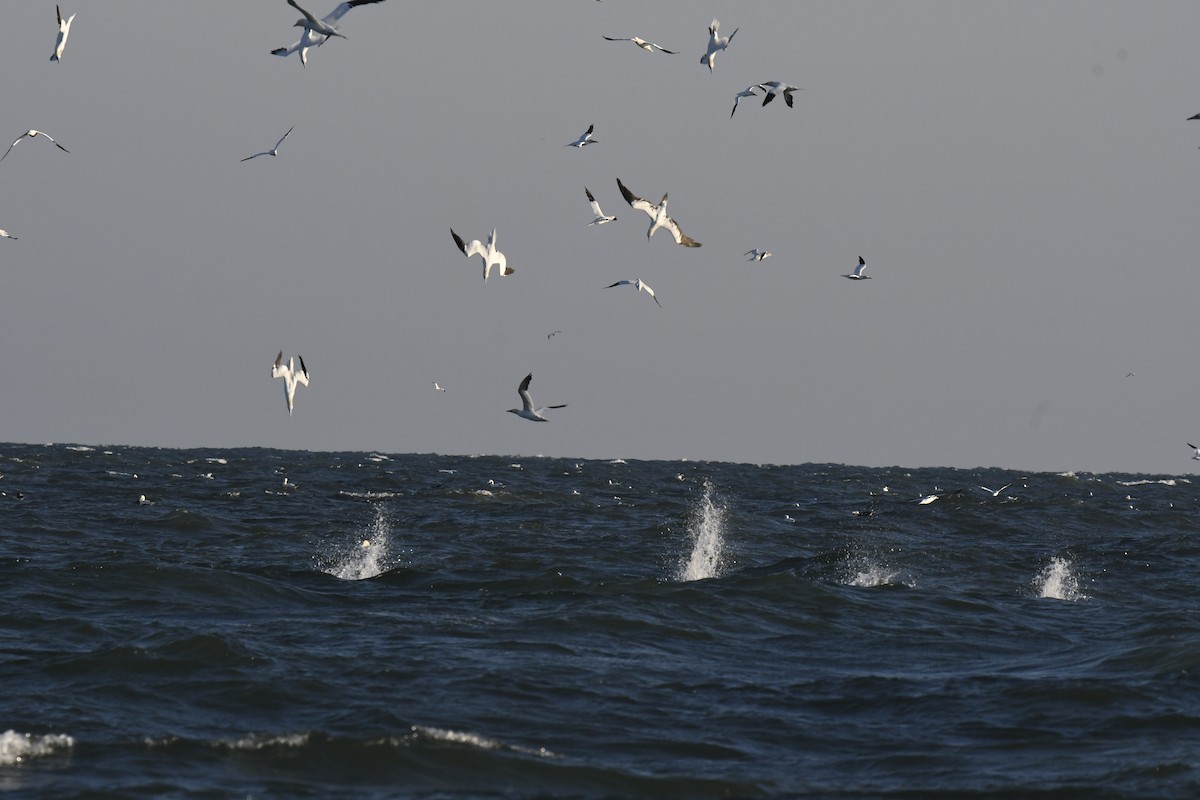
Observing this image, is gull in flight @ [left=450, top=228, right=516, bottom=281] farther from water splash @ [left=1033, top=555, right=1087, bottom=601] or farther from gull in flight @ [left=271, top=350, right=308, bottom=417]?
water splash @ [left=1033, top=555, right=1087, bottom=601]

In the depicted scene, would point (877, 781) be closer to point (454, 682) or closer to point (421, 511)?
point (454, 682)

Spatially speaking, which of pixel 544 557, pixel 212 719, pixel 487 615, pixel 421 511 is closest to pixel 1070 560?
pixel 544 557

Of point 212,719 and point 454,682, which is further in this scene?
point 454,682

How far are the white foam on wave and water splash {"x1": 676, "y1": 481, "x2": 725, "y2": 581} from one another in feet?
48.5

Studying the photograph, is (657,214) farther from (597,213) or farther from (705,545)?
(705,545)

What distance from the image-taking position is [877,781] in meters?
12.4

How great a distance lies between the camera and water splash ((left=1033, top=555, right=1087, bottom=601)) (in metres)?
25.8

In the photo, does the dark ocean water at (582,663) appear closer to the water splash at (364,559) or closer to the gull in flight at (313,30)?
the water splash at (364,559)

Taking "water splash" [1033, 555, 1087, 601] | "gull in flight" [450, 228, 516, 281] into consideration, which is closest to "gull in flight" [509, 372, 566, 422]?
"gull in flight" [450, 228, 516, 281]

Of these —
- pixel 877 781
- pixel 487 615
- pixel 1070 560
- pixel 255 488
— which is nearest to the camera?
pixel 877 781

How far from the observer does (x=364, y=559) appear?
92.9 feet

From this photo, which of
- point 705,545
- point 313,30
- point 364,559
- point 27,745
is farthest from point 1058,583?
point 27,745

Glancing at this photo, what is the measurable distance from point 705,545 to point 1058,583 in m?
8.70

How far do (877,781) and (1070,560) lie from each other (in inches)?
834
